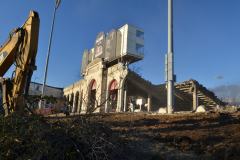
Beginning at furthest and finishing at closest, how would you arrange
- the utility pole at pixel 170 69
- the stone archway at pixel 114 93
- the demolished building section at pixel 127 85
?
the demolished building section at pixel 127 85
the utility pole at pixel 170 69
the stone archway at pixel 114 93

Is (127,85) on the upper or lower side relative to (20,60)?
upper

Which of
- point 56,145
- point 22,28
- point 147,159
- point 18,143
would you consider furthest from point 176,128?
point 22,28

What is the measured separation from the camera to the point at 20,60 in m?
7.11

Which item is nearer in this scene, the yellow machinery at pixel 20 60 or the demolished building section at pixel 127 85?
the yellow machinery at pixel 20 60

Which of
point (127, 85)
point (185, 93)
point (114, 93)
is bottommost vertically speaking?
point (114, 93)

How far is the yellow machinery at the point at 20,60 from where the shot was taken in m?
6.89

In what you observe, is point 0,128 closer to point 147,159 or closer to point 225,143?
point 147,159

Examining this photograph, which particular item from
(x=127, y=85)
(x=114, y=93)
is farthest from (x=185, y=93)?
(x=114, y=93)

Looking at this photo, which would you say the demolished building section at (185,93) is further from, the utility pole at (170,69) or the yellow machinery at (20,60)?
the yellow machinery at (20,60)

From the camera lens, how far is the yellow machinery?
6.89 meters

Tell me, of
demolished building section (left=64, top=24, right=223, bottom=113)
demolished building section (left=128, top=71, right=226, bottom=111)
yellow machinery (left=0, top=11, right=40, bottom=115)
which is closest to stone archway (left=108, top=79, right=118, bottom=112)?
demolished building section (left=64, top=24, right=223, bottom=113)

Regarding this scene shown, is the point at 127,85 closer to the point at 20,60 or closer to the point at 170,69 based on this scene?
the point at 170,69

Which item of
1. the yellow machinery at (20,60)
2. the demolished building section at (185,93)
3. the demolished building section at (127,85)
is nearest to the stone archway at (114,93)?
the demolished building section at (127,85)

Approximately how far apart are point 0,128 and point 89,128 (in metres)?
2.21
